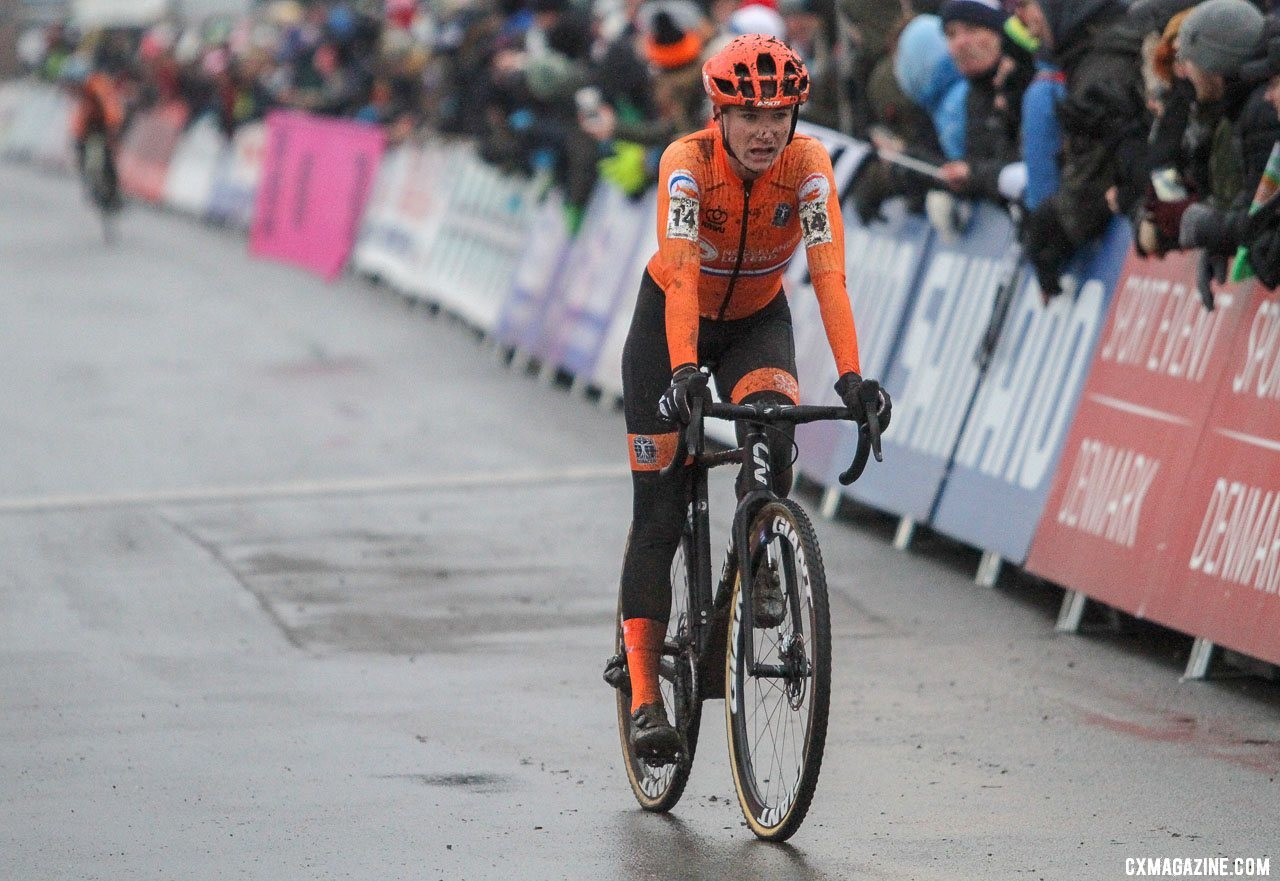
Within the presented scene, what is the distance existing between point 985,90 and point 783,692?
5.81 metres

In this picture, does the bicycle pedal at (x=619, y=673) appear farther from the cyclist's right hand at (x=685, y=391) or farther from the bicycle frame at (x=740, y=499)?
the cyclist's right hand at (x=685, y=391)

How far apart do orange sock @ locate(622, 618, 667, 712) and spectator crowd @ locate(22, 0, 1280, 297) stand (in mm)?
2862

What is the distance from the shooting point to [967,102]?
442 inches

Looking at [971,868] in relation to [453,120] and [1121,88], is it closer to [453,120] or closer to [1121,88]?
[1121,88]

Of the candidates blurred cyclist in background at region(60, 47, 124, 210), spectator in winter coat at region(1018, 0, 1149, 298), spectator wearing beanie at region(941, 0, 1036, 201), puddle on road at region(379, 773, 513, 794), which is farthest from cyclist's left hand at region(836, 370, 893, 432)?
blurred cyclist in background at region(60, 47, 124, 210)

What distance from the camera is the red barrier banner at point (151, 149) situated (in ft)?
121

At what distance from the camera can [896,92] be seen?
12461mm

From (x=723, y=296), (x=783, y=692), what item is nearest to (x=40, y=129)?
(x=723, y=296)

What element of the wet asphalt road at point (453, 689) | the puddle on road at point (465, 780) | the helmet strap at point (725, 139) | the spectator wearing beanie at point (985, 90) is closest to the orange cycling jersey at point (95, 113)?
the wet asphalt road at point (453, 689)

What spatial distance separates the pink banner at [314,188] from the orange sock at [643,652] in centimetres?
1828

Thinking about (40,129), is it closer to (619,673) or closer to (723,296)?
(619,673)

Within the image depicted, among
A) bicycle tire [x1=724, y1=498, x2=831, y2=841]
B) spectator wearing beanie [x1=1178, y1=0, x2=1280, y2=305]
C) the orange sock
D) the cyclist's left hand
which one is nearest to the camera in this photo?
bicycle tire [x1=724, y1=498, x2=831, y2=841]

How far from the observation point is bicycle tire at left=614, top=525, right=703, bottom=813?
649 centimetres

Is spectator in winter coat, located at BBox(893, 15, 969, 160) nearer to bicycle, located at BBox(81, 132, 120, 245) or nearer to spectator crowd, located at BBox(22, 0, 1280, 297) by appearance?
spectator crowd, located at BBox(22, 0, 1280, 297)
